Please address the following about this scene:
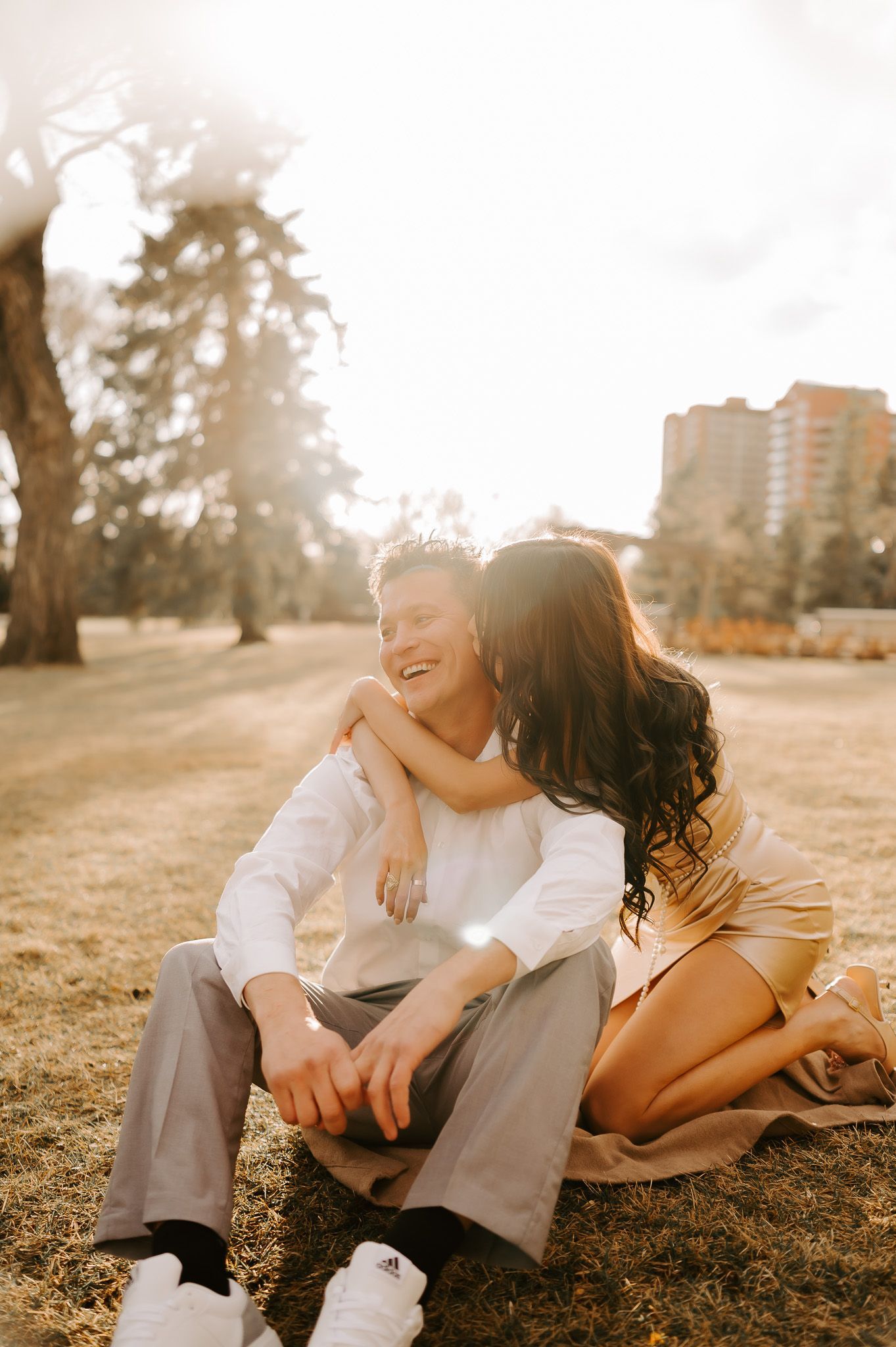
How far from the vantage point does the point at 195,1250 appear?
146 cm

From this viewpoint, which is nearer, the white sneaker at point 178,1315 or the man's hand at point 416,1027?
the white sneaker at point 178,1315

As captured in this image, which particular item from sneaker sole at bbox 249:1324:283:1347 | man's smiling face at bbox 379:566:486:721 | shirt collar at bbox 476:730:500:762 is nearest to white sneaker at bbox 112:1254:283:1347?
sneaker sole at bbox 249:1324:283:1347

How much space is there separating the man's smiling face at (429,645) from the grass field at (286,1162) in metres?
0.85

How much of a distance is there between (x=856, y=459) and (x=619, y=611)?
41.7 m

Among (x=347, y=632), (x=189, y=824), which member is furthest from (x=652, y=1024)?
(x=347, y=632)

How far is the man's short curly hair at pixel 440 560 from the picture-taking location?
2.36m

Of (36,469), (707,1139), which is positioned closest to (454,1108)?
(707,1139)

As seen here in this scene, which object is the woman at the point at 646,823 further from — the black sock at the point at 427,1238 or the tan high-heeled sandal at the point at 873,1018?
the black sock at the point at 427,1238

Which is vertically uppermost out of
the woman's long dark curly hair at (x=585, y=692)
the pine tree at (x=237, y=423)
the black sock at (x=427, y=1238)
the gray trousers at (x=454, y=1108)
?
the pine tree at (x=237, y=423)

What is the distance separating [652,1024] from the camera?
88.6 inches

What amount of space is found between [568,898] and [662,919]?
85cm

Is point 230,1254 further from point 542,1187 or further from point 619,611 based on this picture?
point 619,611

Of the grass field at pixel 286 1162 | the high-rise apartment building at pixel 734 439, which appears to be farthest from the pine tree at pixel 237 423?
the high-rise apartment building at pixel 734 439

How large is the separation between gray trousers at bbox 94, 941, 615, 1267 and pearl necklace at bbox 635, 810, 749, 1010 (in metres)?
0.61
